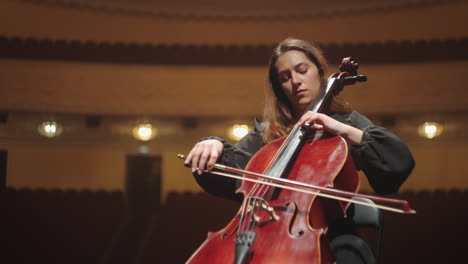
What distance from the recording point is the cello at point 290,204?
0.52 metres

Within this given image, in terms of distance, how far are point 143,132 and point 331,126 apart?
2982mm

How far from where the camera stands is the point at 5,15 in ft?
11.7

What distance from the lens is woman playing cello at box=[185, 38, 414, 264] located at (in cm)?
65

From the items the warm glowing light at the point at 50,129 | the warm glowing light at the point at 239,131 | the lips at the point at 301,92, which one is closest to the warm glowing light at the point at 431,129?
the warm glowing light at the point at 239,131

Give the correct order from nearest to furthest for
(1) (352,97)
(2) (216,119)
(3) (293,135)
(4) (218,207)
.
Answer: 1. (3) (293,135)
2. (4) (218,207)
3. (1) (352,97)
4. (2) (216,119)

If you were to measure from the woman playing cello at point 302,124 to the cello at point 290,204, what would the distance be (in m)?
0.04

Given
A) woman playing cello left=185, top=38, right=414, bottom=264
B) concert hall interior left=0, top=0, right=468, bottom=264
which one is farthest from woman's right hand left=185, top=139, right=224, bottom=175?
concert hall interior left=0, top=0, right=468, bottom=264

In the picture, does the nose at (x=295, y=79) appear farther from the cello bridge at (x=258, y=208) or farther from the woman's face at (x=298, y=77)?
the cello bridge at (x=258, y=208)

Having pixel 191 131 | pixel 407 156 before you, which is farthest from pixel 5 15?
pixel 407 156

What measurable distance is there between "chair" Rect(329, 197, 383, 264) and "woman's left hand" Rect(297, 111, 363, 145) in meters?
0.09

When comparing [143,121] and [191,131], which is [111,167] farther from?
[191,131]

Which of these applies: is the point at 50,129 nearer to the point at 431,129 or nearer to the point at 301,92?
the point at 431,129

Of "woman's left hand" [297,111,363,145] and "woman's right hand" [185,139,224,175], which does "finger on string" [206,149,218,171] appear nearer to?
"woman's right hand" [185,139,224,175]

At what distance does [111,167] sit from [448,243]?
7.90 ft
